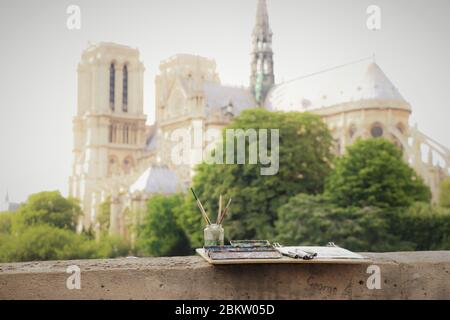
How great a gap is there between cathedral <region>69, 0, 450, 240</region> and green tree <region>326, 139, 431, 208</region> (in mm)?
13954

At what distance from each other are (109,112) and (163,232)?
39.8 m

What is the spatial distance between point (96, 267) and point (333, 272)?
2.03 m

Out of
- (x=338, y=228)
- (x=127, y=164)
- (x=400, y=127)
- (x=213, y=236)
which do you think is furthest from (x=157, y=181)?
(x=213, y=236)

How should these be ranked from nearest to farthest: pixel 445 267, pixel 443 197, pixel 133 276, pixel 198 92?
pixel 133 276, pixel 445 267, pixel 443 197, pixel 198 92

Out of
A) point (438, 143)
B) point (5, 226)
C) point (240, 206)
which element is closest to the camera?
point (240, 206)

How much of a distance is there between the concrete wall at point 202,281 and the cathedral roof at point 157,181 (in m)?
44.0

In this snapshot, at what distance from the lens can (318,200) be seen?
86.8 feet

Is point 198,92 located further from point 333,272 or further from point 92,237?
point 333,272

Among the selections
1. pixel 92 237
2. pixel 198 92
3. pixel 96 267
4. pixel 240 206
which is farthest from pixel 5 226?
pixel 96 267

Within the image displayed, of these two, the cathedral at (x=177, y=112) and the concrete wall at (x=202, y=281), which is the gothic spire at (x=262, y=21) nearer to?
the cathedral at (x=177, y=112)

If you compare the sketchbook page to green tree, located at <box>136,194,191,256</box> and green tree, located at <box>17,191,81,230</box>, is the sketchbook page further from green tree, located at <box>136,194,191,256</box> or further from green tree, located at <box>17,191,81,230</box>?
green tree, located at <box>17,191,81,230</box>

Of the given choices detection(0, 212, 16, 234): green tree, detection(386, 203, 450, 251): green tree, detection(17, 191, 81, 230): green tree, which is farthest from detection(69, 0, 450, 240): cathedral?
detection(386, 203, 450, 251): green tree

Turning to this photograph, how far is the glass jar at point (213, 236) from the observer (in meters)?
6.01
